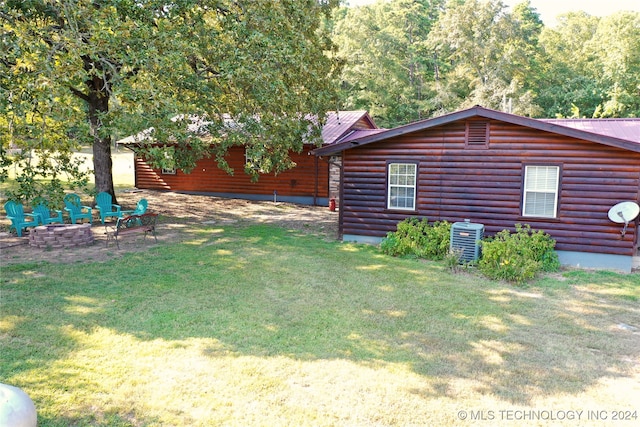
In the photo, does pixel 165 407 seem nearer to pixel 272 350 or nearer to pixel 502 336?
pixel 272 350

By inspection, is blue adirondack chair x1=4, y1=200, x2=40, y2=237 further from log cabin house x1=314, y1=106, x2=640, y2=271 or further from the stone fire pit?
log cabin house x1=314, y1=106, x2=640, y2=271

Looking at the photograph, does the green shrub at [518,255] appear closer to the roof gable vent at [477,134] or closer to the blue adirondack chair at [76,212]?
the roof gable vent at [477,134]

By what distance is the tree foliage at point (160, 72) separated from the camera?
348 inches

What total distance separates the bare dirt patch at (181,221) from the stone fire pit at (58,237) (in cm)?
24

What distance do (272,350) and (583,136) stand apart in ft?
26.1

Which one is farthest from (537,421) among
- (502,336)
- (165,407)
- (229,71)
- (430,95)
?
(430,95)

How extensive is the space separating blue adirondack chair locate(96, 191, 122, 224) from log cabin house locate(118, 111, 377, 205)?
5.43m

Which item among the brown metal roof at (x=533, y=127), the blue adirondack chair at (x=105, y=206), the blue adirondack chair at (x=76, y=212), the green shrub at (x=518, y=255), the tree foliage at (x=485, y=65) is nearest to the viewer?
the green shrub at (x=518, y=255)

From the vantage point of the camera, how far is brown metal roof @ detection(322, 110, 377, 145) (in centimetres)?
1906

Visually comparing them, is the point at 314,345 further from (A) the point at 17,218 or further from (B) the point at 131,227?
(A) the point at 17,218

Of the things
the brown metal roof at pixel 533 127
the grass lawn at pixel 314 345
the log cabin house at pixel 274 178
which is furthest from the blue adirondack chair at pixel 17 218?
the brown metal roof at pixel 533 127

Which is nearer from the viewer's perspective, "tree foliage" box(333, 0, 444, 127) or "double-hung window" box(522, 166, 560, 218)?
"double-hung window" box(522, 166, 560, 218)

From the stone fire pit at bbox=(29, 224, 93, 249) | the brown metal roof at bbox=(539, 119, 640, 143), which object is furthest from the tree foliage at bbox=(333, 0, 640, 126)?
the stone fire pit at bbox=(29, 224, 93, 249)

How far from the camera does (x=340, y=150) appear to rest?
12.6 metres
